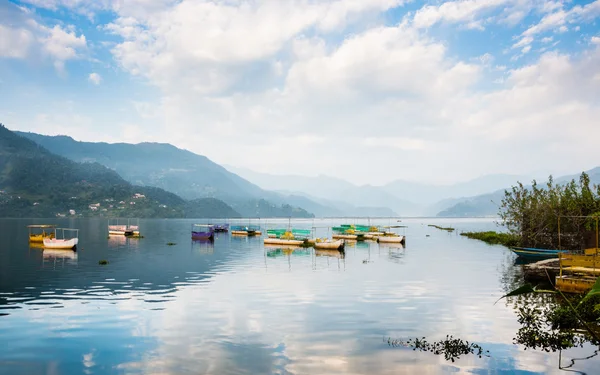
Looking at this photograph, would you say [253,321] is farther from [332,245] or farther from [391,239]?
[391,239]

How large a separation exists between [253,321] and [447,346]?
1310 cm

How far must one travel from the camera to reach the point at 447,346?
23734 mm

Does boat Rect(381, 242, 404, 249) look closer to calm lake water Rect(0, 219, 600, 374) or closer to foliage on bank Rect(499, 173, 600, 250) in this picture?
foliage on bank Rect(499, 173, 600, 250)

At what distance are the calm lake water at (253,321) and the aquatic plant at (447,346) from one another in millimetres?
612

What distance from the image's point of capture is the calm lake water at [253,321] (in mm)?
21125

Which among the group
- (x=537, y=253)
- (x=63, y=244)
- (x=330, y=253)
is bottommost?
(x=330, y=253)

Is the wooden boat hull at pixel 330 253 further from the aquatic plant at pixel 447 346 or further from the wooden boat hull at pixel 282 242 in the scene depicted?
the aquatic plant at pixel 447 346

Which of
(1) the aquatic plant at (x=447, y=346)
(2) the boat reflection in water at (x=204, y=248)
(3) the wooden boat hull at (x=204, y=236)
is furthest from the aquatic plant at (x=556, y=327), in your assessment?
(3) the wooden boat hull at (x=204, y=236)

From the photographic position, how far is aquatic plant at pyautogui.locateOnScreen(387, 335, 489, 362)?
22656 millimetres

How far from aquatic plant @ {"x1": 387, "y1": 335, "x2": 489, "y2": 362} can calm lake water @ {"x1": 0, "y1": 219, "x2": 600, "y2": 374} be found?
612mm

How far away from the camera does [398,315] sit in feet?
107

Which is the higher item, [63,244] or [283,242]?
[63,244]

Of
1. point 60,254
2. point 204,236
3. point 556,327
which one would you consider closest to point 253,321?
point 556,327

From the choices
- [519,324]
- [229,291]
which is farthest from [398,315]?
[229,291]
